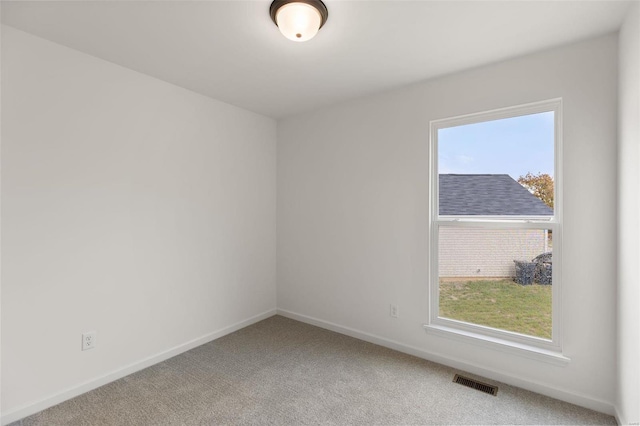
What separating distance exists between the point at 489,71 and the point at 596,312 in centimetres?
187

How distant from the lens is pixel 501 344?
94.6 inches

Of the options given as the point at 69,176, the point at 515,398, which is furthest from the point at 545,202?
the point at 69,176

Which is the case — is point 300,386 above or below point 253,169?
below

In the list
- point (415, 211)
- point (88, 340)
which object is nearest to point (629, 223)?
point (415, 211)

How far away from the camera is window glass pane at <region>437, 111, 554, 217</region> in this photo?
2.33m

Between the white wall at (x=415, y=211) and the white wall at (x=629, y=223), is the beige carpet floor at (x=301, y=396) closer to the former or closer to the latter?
the white wall at (x=415, y=211)

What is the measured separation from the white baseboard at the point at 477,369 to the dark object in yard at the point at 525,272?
2.35 ft

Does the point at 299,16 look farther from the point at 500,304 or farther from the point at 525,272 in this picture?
the point at 500,304

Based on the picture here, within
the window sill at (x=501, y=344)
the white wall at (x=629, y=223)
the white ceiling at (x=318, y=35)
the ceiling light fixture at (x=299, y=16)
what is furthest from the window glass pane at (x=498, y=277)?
the ceiling light fixture at (x=299, y=16)

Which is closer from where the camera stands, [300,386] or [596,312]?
[596,312]

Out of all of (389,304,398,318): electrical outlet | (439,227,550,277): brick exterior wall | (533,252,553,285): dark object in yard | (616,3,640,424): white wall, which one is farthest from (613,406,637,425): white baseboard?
(389,304,398,318): electrical outlet

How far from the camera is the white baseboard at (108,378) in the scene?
197 cm

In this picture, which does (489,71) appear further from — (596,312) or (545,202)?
(596,312)

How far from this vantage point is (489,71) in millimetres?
2459
